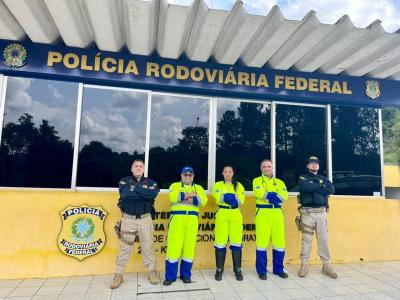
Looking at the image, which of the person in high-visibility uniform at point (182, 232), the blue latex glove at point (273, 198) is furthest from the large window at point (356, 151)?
the person in high-visibility uniform at point (182, 232)

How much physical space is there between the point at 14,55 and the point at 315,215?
4.96m

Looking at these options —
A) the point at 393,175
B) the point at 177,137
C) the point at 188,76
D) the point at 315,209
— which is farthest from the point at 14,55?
the point at 393,175

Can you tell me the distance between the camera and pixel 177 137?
4.78 metres

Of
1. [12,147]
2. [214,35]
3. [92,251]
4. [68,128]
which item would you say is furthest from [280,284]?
[12,147]

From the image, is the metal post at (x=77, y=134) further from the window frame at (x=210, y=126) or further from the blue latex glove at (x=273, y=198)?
the blue latex glove at (x=273, y=198)

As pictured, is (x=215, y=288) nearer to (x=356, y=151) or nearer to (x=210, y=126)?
(x=210, y=126)

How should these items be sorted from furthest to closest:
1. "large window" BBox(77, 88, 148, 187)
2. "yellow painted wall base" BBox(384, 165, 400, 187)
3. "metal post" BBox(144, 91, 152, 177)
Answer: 1. "yellow painted wall base" BBox(384, 165, 400, 187)
2. "metal post" BBox(144, 91, 152, 177)
3. "large window" BBox(77, 88, 148, 187)

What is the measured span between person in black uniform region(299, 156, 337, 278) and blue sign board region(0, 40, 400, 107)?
150 centimetres

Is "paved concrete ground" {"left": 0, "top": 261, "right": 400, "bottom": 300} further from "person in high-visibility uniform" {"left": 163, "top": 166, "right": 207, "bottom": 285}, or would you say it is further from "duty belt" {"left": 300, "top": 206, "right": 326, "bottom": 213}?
"duty belt" {"left": 300, "top": 206, "right": 326, "bottom": 213}

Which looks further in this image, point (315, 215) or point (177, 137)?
point (177, 137)

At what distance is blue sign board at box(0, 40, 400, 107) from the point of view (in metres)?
4.23

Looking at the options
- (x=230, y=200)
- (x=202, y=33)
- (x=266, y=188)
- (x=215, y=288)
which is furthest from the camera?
(x=266, y=188)

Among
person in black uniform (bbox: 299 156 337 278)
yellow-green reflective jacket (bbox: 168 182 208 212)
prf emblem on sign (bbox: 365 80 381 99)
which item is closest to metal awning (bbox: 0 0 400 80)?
prf emblem on sign (bbox: 365 80 381 99)

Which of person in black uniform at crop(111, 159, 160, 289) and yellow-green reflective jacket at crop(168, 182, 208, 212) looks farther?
yellow-green reflective jacket at crop(168, 182, 208, 212)
